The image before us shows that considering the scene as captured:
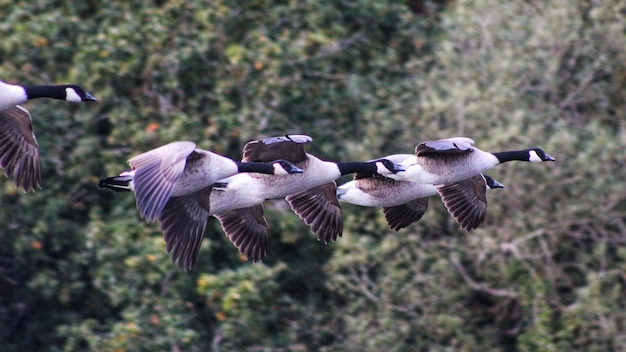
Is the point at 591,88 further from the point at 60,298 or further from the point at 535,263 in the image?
the point at 60,298

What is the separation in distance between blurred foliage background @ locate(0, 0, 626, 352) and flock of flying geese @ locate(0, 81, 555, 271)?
198 cm

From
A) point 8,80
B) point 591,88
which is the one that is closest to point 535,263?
point 591,88

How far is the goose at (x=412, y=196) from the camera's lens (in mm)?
10242

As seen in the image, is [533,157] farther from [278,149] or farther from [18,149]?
[18,149]

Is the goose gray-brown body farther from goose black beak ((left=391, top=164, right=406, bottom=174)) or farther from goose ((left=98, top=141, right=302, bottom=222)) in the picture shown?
goose ((left=98, top=141, right=302, bottom=222))

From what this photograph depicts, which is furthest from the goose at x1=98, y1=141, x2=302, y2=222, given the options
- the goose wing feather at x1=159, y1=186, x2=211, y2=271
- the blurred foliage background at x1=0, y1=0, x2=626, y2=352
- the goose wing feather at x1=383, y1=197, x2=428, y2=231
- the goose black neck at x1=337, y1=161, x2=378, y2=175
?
the blurred foliage background at x1=0, y1=0, x2=626, y2=352

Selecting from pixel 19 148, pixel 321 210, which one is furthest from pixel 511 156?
pixel 19 148

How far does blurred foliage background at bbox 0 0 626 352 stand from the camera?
12.6 m

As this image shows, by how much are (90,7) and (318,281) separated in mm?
3878

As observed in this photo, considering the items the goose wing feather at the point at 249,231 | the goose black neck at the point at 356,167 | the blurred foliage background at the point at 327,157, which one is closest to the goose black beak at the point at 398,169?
the goose black neck at the point at 356,167

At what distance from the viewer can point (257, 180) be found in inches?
380

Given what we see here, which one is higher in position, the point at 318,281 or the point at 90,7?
the point at 90,7

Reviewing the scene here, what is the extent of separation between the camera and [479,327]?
1312cm

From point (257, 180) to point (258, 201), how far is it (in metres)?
0.17
